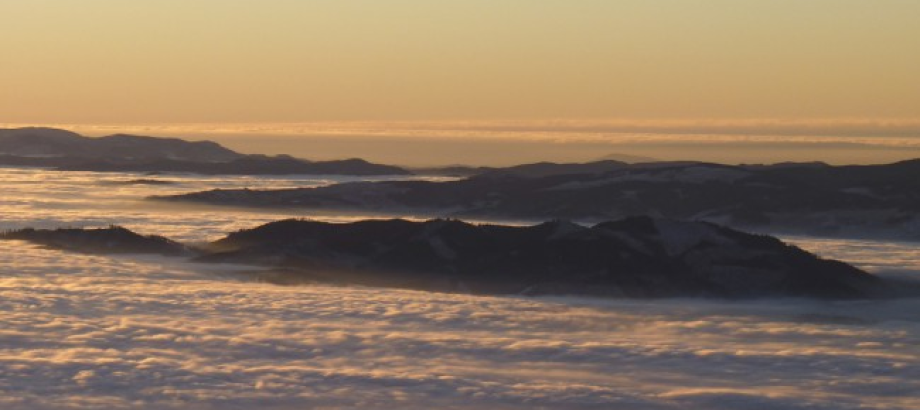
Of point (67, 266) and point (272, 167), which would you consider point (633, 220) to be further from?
point (272, 167)

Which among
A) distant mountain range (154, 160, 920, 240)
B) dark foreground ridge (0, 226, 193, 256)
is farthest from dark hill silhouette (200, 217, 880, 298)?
distant mountain range (154, 160, 920, 240)

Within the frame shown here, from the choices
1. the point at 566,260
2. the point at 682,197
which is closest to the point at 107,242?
the point at 566,260

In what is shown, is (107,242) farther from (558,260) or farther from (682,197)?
(682,197)

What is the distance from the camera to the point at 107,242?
39594 mm

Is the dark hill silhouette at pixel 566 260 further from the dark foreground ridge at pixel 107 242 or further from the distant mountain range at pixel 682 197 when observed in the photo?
the distant mountain range at pixel 682 197

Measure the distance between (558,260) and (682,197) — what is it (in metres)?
36.0

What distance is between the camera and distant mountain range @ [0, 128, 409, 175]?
129 meters

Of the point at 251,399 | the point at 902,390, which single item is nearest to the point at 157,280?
the point at 251,399

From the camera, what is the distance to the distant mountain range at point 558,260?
1257 inches

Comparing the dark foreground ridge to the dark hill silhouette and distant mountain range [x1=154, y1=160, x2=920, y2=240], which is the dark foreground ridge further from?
distant mountain range [x1=154, y1=160, x2=920, y2=240]

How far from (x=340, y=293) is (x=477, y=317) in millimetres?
4753

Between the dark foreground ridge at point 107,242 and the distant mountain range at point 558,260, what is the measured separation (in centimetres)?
27

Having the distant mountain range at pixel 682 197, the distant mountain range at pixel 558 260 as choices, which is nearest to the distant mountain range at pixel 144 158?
the distant mountain range at pixel 682 197

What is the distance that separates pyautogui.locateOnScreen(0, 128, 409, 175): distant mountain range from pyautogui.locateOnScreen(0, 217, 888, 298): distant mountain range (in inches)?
3504
